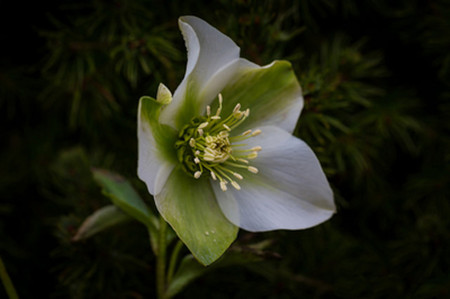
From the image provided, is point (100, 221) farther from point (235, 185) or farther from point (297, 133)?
point (297, 133)

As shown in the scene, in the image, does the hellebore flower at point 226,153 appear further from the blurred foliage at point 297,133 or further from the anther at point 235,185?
the blurred foliage at point 297,133

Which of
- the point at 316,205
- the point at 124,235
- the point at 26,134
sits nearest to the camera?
the point at 316,205

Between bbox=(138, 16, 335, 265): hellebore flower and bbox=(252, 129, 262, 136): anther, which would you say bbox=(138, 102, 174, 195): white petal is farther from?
bbox=(252, 129, 262, 136): anther

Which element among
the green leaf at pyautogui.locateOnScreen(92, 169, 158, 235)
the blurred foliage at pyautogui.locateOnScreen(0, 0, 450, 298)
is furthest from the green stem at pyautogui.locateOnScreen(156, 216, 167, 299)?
the blurred foliage at pyautogui.locateOnScreen(0, 0, 450, 298)

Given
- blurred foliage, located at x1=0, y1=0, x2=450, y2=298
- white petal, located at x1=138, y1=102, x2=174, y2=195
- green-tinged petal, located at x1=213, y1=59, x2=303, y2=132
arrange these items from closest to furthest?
white petal, located at x1=138, y1=102, x2=174, y2=195 < green-tinged petal, located at x1=213, y1=59, x2=303, y2=132 < blurred foliage, located at x1=0, y1=0, x2=450, y2=298

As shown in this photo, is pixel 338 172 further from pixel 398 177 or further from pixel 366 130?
pixel 398 177

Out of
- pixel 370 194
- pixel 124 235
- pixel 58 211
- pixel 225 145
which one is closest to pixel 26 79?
pixel 58 211
